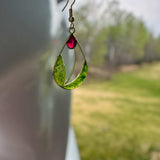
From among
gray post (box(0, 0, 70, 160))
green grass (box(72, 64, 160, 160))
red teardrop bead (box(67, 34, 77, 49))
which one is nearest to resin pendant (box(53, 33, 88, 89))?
red teardrop bead (box(67, 34, 77, 49))

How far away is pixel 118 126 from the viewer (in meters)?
2.50

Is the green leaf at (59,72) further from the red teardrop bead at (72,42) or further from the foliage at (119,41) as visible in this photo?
the foliage at (119,41)

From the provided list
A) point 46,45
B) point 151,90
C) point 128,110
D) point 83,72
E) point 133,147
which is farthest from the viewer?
point 151,90

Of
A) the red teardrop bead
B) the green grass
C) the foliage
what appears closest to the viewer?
the red teardrop bead

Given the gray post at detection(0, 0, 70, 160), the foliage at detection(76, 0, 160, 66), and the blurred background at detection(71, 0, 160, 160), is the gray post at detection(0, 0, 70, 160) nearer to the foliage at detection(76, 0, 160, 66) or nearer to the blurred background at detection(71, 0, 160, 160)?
the blurred background at detection(71, 0, 160, 160)

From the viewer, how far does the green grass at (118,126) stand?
1.85 metres

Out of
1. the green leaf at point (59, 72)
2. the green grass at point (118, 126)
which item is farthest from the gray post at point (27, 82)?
the green grass at point (118, 126)

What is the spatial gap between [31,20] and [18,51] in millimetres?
67

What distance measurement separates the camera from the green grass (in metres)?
1.85

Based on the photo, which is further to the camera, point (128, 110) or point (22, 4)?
point (128, 110)

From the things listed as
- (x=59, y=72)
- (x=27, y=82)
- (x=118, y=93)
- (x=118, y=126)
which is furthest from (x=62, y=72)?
(x=118, y=93)

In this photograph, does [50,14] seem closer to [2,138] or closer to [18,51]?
[18,51]

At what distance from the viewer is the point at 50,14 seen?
Answer: 1.57 feet

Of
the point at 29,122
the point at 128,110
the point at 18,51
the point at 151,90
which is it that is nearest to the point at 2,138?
the point at 29,122
